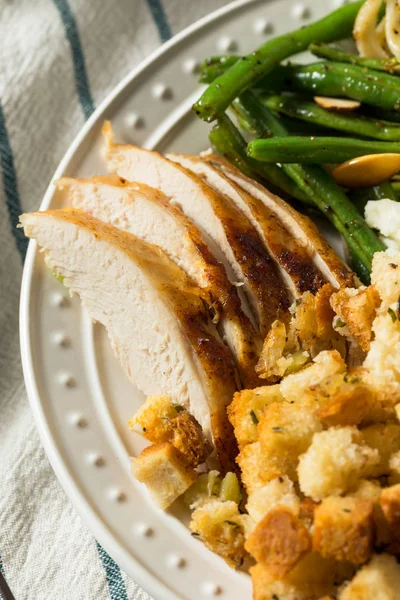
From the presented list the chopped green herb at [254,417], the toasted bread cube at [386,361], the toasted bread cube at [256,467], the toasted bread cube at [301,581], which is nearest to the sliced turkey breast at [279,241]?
the toasted bread cube at [386,361]

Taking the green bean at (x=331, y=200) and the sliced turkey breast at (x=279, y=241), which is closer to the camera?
the sliced turkey breast at (x=279, y=241)

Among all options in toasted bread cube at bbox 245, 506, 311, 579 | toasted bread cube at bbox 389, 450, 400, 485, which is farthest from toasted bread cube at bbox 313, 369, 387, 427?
toasted bread cube at bbox 245, 506, 311, 579

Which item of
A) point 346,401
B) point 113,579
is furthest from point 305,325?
point 113,579

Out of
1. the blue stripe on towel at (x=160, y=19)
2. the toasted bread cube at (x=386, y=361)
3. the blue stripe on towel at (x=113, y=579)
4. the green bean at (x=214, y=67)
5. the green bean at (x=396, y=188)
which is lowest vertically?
the blue stripe on towel at (x=113, y=579)

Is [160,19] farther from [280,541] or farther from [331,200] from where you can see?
[280,541]

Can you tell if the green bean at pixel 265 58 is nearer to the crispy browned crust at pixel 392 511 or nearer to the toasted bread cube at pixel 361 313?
the toasted bread cube at pixel 361 313

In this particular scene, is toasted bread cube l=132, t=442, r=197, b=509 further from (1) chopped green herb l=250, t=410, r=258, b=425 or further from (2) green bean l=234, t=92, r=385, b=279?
(2) green bean l=234, t=92, r=385, b=279
